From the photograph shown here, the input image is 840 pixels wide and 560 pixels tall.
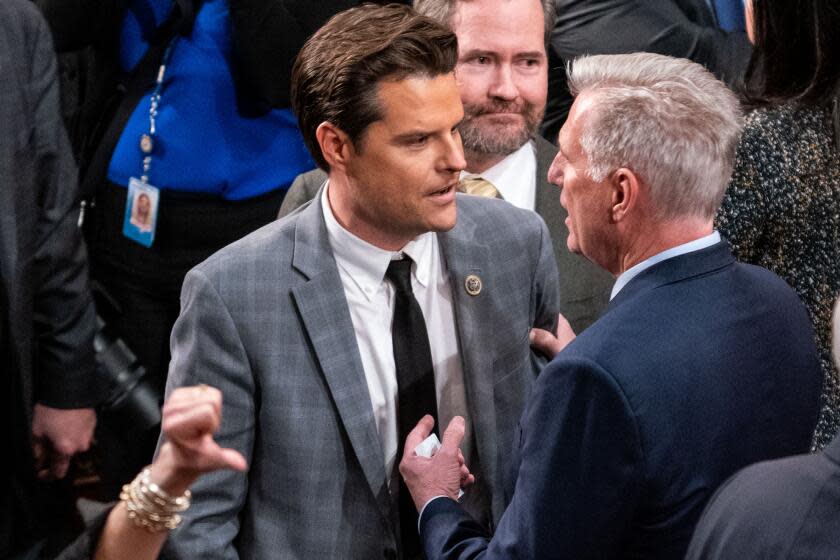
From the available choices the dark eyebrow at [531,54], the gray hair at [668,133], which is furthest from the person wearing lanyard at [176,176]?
the gray hair at [668,133]

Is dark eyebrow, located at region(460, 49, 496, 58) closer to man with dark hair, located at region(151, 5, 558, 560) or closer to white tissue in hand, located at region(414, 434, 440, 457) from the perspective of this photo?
man with dark hair, located at region(151, 5, 558, 560)

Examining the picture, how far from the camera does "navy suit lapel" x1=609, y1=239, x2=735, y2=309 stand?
2082 mm

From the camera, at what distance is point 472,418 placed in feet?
8.04

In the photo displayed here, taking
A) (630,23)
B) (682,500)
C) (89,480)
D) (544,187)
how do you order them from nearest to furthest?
(682,500) < (544,187) < (630,23) < (89,480)

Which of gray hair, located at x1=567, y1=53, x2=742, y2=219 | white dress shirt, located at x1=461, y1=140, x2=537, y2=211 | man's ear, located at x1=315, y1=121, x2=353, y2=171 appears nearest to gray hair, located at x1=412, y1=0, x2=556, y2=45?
white dress shirt, located at x1=461, y1=140, x2=537, y2=211

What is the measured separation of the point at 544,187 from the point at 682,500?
1266mm

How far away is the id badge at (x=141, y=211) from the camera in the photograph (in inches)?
127

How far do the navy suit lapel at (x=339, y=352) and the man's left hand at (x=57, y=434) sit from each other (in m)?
0.85

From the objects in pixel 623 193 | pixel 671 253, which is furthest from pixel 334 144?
pixel 671 253

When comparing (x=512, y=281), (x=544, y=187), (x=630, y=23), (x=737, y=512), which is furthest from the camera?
(x=630, y=23)

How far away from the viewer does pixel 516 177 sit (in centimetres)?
311

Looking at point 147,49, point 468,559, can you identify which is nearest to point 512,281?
point 468,559

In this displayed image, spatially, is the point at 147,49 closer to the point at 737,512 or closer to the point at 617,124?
the point at 617,124

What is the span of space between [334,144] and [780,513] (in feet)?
4.01
